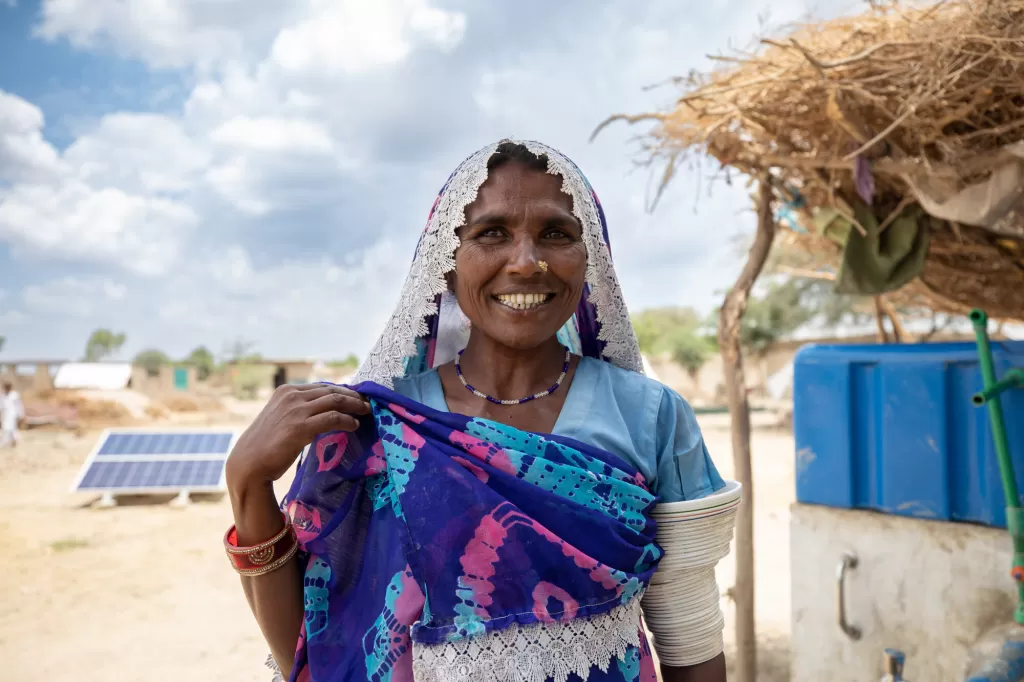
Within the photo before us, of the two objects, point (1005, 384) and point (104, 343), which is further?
point (104, 343)

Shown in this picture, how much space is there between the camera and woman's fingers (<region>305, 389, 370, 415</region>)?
1.41 m

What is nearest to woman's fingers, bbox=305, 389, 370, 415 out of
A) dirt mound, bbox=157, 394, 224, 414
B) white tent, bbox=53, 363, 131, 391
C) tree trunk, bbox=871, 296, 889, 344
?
tree trunk, bbox=871, 296, 889, 344

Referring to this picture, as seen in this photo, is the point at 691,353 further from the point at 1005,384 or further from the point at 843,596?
the point at 1005,384

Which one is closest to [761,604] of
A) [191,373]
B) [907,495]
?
[907,495]

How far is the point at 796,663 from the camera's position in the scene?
150 inches

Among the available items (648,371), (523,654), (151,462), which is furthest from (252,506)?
(151,462)

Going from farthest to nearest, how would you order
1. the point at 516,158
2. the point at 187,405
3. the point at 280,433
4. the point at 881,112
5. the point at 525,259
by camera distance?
the point at 187,405 → the point at 881,112 → the point at 516,158 → the point at 525,259 → the point at 280,433

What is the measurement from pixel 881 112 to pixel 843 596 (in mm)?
2447

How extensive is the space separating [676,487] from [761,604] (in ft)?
18.2

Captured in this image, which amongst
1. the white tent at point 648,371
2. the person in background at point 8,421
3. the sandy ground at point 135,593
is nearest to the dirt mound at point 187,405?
the person in background at point 8,421

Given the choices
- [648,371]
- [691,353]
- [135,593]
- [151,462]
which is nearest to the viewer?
[648,371]

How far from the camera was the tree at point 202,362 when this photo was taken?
41.1 metres

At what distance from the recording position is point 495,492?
1.42 metres

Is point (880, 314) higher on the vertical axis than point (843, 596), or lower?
higher
